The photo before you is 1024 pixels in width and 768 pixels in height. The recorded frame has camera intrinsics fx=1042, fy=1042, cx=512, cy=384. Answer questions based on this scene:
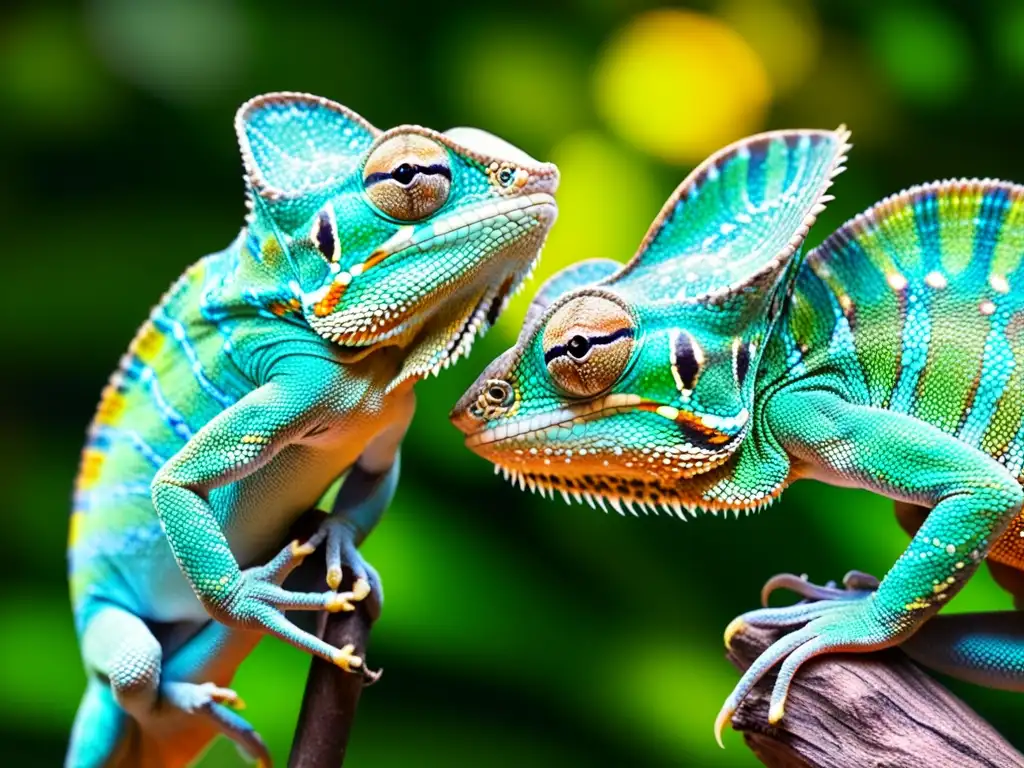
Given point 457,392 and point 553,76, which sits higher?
point 553,76

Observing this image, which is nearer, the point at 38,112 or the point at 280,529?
the point at 280,529

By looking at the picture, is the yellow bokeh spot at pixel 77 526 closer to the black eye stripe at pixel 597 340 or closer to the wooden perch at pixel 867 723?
the black eye stripe at pixel 597 340

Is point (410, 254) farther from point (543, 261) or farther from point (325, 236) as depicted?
point (543, 261)

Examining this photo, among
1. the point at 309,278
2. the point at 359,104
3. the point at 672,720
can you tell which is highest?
the point at 359,104

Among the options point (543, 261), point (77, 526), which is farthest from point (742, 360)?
point (543, 261)

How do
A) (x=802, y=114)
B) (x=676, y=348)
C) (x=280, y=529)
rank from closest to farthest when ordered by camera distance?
(x=676, y=348) < (x=280, y=529) < (x=802, y=114)

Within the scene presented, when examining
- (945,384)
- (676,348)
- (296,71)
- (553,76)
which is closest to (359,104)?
(296,71)

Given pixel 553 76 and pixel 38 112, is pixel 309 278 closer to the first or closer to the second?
pixel 553 76
